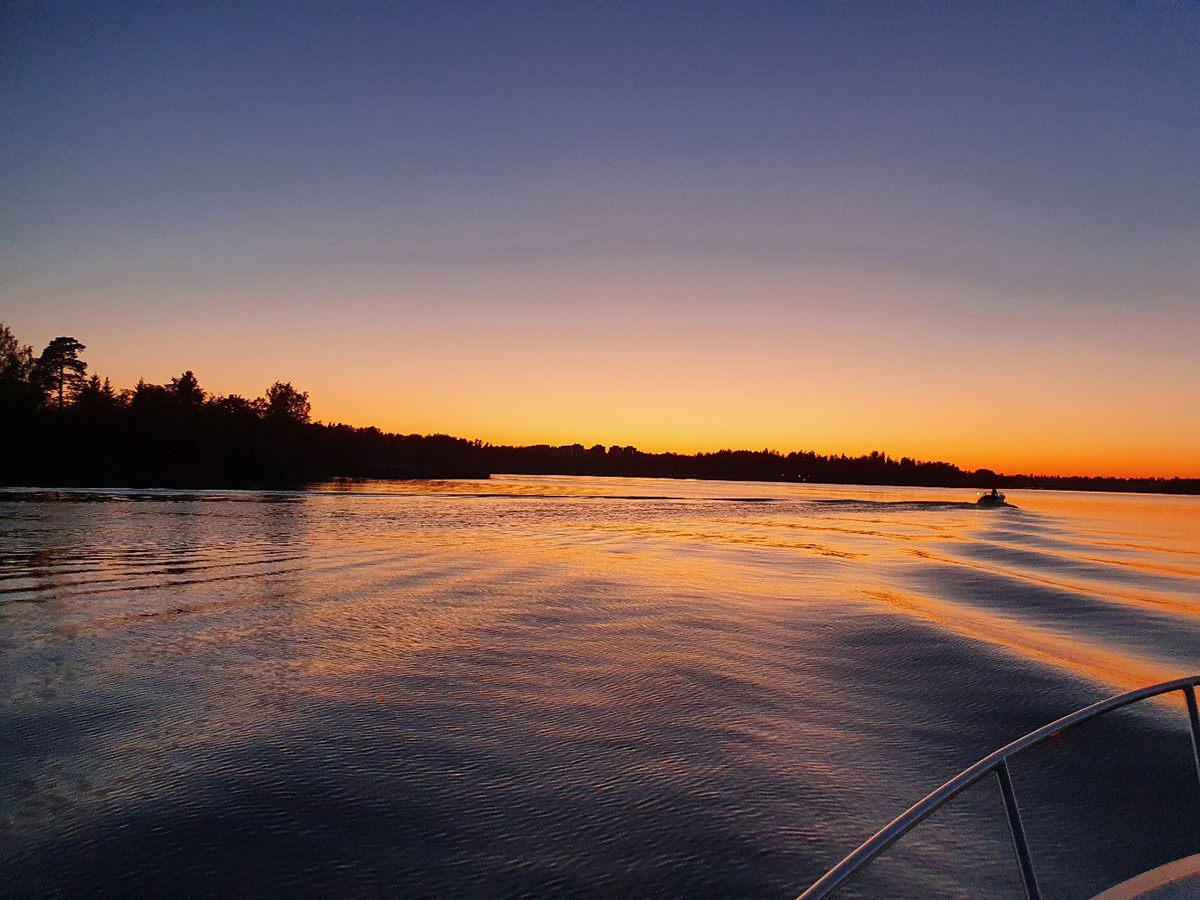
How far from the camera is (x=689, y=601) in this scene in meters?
14.8

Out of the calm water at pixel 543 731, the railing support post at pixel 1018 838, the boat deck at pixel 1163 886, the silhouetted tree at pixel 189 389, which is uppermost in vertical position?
the silhouetted tree at pixel 189 389

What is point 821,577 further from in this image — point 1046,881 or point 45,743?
point 45,743

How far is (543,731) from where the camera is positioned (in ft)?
22.8

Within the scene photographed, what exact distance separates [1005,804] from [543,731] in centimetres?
526

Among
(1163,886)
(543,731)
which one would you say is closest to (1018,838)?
(1163,886)

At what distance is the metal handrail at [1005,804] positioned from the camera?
1820 mm

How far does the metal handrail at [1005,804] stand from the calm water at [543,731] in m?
2.42

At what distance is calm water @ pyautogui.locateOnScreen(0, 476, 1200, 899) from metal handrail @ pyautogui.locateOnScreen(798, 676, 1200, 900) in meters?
2.42

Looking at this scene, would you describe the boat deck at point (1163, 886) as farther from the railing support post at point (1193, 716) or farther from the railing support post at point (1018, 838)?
the railing support post at point (1018, 838)

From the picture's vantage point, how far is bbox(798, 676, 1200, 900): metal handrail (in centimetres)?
182

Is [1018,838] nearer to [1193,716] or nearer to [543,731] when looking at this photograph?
[1193,716]

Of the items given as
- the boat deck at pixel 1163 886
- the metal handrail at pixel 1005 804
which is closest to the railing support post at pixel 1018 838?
the metal handrail at pixel 1005 804

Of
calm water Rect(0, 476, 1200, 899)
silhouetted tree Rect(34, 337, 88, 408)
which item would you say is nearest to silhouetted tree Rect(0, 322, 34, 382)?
silhouetted tree Rect(34, 337, 88, 408)

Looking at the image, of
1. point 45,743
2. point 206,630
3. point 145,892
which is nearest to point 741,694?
point 145,892
